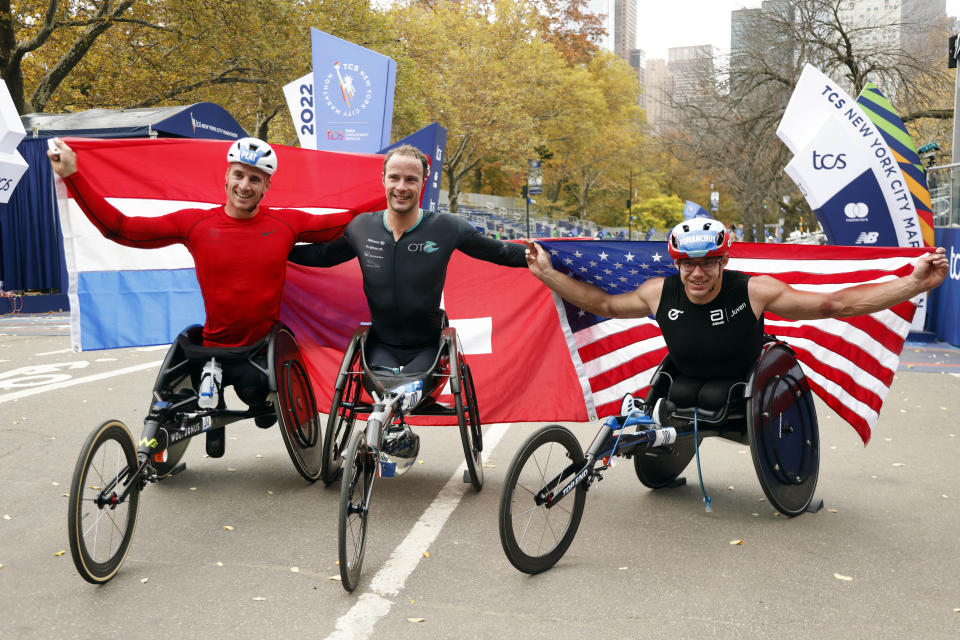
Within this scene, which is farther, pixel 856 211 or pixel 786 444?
pixel 856 211

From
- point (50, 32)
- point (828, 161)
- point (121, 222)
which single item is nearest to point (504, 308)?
point (121, 222)

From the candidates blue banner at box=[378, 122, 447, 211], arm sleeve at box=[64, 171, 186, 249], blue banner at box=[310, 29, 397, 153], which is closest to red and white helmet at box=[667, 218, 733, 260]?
arm sleeve at box=[64, 171, 186, 249]

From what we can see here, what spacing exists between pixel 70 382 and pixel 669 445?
7363 millimetres

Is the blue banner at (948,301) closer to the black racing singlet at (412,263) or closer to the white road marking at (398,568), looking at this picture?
the white road marking at (398,568)

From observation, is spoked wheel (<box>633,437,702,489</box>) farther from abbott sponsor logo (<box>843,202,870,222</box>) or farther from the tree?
the tree

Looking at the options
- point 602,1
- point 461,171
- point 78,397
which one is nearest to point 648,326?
point 78,397

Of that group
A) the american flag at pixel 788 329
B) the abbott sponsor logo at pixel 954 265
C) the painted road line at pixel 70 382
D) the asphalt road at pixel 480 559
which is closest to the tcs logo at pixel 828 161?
the abbott sponsor logo at pixel 954 265

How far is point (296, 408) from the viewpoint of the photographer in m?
5.68

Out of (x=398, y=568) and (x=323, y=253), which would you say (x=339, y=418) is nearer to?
(x=323, y=253)

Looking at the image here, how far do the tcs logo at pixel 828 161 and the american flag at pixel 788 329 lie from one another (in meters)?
9.01

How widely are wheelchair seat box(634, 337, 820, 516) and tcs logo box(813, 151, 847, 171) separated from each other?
9914mm

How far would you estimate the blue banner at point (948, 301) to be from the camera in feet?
45.7

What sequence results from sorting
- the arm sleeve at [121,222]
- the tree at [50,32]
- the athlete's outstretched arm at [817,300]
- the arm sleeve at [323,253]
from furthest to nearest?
1. the tree at [50,32]
2. the arm sleeve at [323,253]
3. the arm sleeve at [121,222]
4. the athlete's outstretched arm at [817,300]

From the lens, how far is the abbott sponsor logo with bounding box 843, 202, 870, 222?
1426 centimetres
